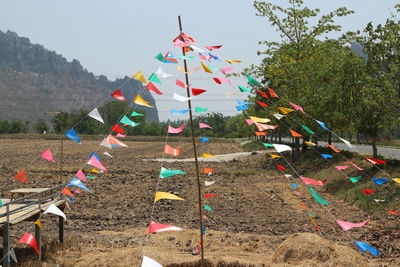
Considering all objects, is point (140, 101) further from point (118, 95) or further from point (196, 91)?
point (196, 91)

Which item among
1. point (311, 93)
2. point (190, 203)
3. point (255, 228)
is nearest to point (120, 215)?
point (190, 203)

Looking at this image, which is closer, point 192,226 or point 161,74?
point 161,74

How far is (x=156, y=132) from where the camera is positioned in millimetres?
120438

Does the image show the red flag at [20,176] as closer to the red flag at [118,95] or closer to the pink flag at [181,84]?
the red flag at [118,95]

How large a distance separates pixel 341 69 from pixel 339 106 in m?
2.13

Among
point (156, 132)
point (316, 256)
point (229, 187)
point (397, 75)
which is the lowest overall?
point (156, 132)

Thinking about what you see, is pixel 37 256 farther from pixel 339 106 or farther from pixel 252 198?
pixel 339 106

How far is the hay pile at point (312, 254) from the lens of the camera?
7.02 m

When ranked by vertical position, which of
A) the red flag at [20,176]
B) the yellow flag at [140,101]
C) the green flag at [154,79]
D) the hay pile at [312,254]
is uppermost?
the green flag at [154,79]

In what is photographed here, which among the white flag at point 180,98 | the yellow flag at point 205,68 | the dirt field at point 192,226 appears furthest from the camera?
the dirt field at point 192,226

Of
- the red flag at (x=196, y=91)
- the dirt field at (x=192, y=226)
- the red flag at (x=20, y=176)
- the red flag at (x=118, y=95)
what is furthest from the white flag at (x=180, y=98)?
the red flag at (x=20, y=176)

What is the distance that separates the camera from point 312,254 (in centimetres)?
717

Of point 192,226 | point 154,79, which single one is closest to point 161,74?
point 154,79

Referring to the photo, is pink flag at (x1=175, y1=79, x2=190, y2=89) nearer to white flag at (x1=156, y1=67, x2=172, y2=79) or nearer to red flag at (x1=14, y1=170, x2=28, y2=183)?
white flag at (x1=156, y1=67, x2=172, y2=79)
